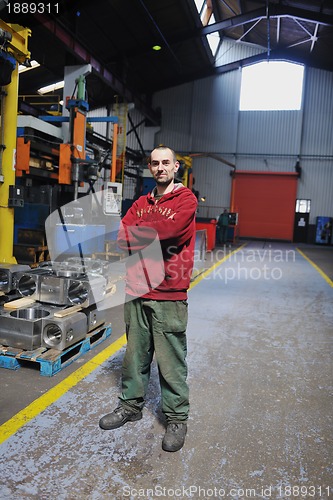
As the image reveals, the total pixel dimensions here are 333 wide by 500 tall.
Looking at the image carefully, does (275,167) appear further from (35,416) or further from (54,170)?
(35,416)

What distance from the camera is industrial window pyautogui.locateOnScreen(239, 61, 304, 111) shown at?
64.6ft

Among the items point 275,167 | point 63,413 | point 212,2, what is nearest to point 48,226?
point 63,413

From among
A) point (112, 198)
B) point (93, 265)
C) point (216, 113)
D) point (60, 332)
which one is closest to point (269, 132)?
point (216, 113)

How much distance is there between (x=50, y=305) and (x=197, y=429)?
1844mm

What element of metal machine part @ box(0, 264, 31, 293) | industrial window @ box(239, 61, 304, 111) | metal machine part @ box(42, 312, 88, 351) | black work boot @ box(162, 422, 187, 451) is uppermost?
industrial window @ box(239, 61, 304, 111)

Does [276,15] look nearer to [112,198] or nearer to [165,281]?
[112,198]

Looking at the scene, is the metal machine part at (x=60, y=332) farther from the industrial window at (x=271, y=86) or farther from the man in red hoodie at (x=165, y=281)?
the industrial window at (x=271, y=86)

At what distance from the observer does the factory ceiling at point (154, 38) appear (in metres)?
12.0

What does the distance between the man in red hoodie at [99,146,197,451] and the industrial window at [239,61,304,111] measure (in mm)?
20228

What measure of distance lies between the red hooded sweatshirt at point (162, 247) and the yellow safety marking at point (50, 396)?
41.2 inches

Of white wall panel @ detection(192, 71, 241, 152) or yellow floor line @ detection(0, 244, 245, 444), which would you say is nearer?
yellow floor line @ detection(0, 244, 245, 444)

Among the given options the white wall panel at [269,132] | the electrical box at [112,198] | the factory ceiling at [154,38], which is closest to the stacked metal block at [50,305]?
the electrical box at [112,198]

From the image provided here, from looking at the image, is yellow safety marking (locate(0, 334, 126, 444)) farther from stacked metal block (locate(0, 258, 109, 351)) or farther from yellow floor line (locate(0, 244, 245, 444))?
stacked metal block (locate(0, 258, 109, 351))

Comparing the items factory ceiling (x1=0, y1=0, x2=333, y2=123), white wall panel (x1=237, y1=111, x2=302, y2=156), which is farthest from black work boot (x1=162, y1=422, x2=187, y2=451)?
white wall panel (x1=237, y1=111, x2=302, y2=156)
